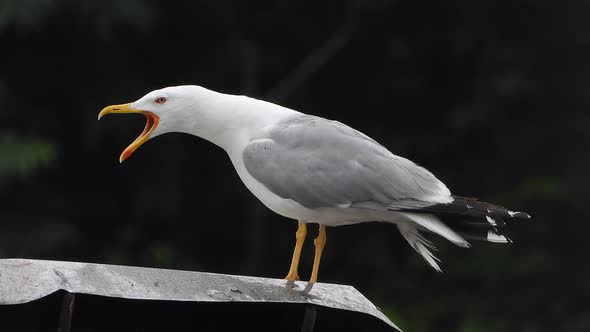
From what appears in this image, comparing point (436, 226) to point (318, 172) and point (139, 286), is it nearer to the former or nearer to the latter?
point (318, 172)

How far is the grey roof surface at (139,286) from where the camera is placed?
2.45 meters

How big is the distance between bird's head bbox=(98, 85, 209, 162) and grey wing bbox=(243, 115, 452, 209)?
0.19 meters

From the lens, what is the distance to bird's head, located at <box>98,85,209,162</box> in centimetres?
294

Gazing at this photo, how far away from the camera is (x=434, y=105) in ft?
26.1

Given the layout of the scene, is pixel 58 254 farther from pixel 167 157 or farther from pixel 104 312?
pixel 104 312

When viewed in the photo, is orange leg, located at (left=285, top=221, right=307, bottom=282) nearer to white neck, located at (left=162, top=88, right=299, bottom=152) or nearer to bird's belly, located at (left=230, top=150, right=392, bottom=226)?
bird's belly, located at (left=230, top=150, right=392, bottom=226)

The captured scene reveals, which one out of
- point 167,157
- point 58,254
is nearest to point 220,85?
point 167,157

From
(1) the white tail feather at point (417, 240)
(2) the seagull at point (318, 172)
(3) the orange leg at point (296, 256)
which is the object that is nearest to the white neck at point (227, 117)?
(2) the seagull at point (318, 172)

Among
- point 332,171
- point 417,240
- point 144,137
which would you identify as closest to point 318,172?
point 332,171

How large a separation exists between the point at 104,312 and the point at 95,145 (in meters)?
4.48

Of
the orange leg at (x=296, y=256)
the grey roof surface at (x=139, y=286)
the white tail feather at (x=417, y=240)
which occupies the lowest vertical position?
the grey roof surface at (x=139, y=286)

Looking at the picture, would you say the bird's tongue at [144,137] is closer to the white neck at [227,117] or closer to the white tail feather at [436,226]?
the white neck at [227,117]

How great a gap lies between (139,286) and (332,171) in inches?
22.0

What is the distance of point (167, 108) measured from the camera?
2949mm
